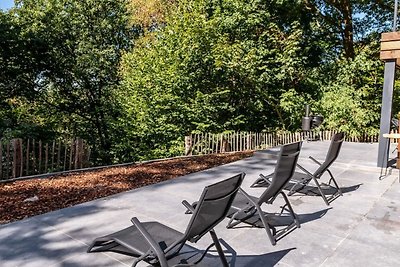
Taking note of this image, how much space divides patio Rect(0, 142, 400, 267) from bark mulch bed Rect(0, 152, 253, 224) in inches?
13.2

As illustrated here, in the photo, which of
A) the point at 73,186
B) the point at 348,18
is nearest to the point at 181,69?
the point at 73,186

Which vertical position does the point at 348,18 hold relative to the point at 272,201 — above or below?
above

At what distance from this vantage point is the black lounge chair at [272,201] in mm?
2807

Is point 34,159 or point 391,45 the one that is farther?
point 34,159

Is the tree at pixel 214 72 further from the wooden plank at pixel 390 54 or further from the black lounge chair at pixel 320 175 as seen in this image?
the black lounge chair at pixel 320 175

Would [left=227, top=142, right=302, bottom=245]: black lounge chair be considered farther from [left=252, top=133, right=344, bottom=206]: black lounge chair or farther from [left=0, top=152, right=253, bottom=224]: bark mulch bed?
[left=0, top=152, right=253, bottom=224]: bark mulch bed

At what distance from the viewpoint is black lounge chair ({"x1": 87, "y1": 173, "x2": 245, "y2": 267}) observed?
1.87 metres

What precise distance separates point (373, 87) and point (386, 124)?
8241 mm

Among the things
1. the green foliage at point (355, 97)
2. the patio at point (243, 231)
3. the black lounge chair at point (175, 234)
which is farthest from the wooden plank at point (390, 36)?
the green foliage at point (355, 97)

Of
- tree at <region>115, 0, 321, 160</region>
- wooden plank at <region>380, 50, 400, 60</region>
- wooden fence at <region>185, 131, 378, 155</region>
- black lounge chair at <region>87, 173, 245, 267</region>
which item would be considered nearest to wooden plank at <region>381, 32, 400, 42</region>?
wooden plank at <region>380, 50, 400, 60</region>

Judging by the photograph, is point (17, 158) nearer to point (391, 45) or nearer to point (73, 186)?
point (73, 186)

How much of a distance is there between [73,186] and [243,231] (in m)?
2.84

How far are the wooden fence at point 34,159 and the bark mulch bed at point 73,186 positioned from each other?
1.51 feet

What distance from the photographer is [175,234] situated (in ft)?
7.32
